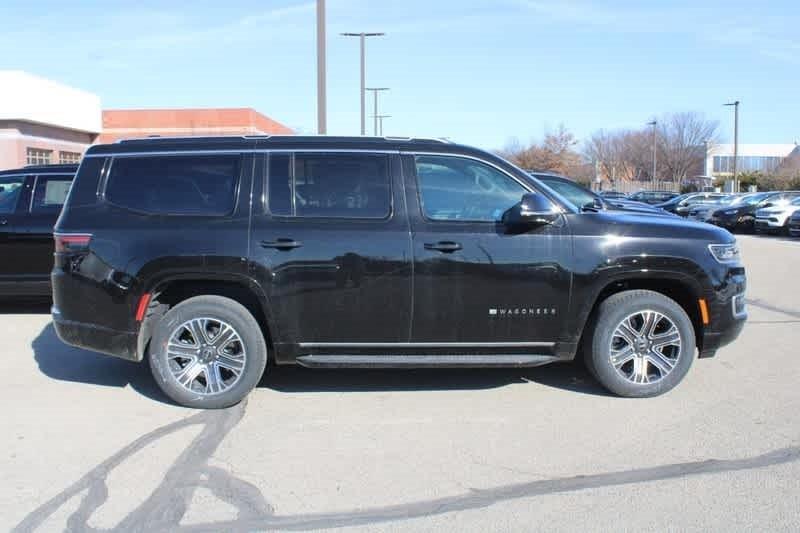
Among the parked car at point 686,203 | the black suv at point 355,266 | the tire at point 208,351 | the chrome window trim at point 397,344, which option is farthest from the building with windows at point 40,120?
the chrome window trim at point 397,344

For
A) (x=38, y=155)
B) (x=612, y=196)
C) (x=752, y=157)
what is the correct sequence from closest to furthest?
(x=612, y=196) < (x=38, y=155) < (x=752, y=157)

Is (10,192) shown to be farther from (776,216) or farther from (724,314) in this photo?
(776,216)

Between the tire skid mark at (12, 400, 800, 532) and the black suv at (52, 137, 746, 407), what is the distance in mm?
1019

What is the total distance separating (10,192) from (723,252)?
821 centimetres

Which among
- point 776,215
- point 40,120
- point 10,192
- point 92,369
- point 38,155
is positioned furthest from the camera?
point 38,155

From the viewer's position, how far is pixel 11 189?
912 cm

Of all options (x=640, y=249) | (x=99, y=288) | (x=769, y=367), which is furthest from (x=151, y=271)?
(x=769, y=367)

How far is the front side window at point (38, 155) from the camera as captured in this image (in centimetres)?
3681

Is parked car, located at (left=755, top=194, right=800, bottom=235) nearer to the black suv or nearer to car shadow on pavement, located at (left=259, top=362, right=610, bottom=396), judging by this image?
car shadow on pavement, located at (left=259, top=362, right=610, bottom=396)

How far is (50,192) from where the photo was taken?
916 centimetres

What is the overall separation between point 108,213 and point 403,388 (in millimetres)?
2701

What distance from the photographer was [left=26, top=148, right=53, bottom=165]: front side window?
3681 centimetres

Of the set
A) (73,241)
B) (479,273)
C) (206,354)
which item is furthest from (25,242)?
(479,273)

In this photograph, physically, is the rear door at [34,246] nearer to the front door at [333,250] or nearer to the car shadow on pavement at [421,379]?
the car shadow on pavement at [421,379]
